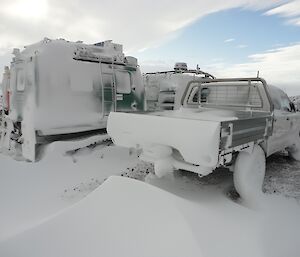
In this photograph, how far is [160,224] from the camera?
3299 millimetres

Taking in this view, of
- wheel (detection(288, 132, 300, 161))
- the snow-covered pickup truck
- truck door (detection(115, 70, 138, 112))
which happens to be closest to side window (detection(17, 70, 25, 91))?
truck door (detection(115, 70, 138, 112))

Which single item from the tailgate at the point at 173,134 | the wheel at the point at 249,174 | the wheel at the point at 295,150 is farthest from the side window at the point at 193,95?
the wheel at the point at 295,150

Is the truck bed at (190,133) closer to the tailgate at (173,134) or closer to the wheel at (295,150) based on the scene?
the tailgate at (173,134)

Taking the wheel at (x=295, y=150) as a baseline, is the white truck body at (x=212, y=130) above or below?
above

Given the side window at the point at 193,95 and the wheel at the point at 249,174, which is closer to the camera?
the wheel at the point at 249,174

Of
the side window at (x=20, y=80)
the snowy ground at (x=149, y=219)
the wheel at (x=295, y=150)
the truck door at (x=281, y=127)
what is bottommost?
the snowy ground at (x=149, y=219)

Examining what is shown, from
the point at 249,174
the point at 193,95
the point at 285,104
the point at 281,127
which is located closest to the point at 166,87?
the point at 193,95

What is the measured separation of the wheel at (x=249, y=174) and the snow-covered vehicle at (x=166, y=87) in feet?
23.1

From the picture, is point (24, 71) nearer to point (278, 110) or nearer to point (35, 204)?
point (35, 204)

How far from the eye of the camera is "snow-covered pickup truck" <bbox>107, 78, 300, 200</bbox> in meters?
3.77

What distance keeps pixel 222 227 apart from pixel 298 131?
4.85 metres

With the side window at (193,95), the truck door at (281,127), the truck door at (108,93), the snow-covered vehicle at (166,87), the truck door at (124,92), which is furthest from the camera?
the snow-covered vehicle at (166,87)

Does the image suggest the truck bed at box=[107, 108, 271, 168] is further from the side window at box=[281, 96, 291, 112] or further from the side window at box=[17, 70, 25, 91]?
the side window at box=[17, 70, 25, 91]

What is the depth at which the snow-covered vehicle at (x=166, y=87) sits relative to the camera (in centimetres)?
1203
